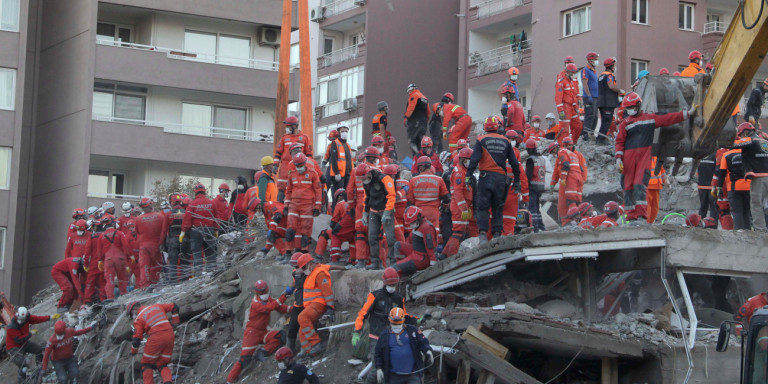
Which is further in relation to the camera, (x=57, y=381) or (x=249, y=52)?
(x=249, y=52)

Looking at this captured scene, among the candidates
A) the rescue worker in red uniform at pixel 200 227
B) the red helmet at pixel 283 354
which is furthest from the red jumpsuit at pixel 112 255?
the red helmet at pixel 283 354

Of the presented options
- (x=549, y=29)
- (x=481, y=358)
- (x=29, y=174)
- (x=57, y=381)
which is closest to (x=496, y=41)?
(x=549, y=29)

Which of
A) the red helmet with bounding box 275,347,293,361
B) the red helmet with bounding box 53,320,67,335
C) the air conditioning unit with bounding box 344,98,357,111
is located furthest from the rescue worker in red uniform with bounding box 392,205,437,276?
the air conditioning unit with bounding box 344,98,357,111

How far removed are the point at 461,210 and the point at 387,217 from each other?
1.18 m

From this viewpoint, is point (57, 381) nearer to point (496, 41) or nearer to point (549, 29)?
point (549, 29)

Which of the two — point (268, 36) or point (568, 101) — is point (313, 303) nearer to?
point (568, 101)

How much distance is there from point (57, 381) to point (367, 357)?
7.86m

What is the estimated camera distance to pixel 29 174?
3625 centimetres

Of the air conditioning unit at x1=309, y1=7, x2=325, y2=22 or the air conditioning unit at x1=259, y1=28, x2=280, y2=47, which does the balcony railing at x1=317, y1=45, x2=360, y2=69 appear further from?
the air conditioning unit at x1=259, y1=28, x2=280, y2=47

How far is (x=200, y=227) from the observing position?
2105 cm

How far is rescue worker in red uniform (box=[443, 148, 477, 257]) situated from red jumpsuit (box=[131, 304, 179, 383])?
16.2ft

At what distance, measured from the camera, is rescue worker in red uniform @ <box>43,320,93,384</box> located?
1952 cm

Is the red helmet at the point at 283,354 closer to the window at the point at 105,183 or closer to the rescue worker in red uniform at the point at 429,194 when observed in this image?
the rescue worker in red uniform at the point at 429,194

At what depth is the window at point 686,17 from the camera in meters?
36.1
